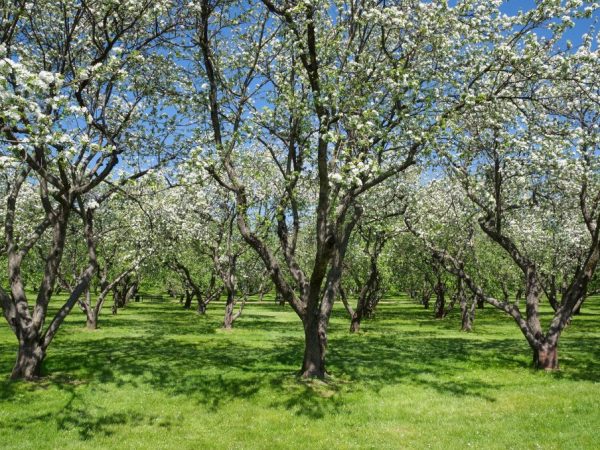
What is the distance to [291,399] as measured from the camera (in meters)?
15.4

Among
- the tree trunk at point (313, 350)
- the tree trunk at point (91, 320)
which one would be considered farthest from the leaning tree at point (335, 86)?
the tree trunk at point (91, 320)

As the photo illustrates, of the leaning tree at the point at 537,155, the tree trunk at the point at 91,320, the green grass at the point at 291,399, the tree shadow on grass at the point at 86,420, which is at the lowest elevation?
the tree shadow on grass at the point at 86,420

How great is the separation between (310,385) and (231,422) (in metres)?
4.06

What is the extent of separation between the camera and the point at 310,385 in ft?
55.3

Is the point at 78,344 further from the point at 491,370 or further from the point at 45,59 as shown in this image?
the point at 491,370

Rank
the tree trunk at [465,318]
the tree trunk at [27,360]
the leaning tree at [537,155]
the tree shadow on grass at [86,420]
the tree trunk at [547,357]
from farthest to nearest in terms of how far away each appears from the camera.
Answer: the tree trunk at [465,318] → the tree trunk at [547,357] → the tree trunk at [27,360] → the leaning tree at [537,155] → the tree shadow on grass at [86,420]

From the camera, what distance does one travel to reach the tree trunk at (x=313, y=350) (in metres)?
17.4

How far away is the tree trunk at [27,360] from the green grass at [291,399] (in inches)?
17.3

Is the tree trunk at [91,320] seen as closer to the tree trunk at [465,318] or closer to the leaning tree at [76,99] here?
the leaning tree at [76,99]

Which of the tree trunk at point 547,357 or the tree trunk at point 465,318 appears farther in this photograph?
the tree trunk at point 465,318

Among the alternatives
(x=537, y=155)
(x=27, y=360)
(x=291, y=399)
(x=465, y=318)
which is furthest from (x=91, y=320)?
(x=537, y=155)

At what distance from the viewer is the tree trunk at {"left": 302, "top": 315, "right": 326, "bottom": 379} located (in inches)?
685

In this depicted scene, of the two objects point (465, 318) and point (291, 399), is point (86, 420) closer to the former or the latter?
point (291, 399)

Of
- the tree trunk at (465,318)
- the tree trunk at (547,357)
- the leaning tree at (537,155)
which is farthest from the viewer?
the tree trunk at (465,318)
